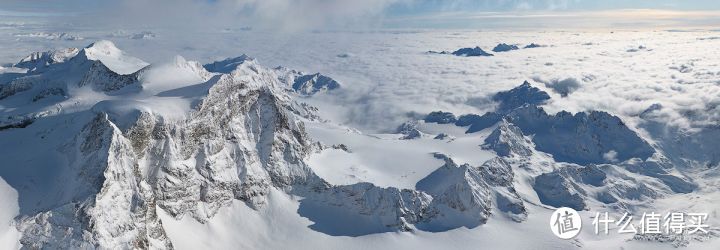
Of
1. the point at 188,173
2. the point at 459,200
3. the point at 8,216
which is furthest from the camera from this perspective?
the point at 459,200

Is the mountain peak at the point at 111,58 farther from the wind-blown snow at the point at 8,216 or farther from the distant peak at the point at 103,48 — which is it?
the wind-blown snow at the point at 8,216

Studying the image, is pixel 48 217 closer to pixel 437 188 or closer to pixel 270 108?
pixel 270 108

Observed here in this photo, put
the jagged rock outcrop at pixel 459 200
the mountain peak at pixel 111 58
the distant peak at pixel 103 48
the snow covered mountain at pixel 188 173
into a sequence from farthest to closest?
the distant peak at pixel 103 48 < the mountain peak at pixel 111 58 < the jagged rock outcrop at pixel 459 200 < the snow covered mountain at pixel 188 173

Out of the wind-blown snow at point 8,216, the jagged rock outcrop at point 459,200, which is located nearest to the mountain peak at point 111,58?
the wind-blown snow at point 8,216

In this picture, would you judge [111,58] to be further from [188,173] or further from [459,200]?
[459,200]

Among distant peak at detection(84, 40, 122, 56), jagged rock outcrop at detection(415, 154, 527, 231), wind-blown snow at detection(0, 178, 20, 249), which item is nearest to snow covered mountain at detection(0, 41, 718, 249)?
jagged rock outcrop at detection(415, 154, 527, 231)

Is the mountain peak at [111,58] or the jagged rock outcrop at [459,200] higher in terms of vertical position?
the mountain peak at [111,58]

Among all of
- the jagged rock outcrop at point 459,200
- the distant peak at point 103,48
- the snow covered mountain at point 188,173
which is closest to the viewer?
the snow covered mountain at point 188,173

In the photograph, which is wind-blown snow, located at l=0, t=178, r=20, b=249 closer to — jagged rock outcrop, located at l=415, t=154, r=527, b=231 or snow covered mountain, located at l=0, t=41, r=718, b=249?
snow covered mountain, located at l=0, t=41, r=718, b=249

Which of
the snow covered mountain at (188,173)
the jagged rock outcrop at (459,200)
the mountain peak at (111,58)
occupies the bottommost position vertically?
the jagged rock outcrop at (459,200)

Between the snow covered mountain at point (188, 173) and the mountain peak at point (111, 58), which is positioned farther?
→ the mountain peak at point (111, 58)

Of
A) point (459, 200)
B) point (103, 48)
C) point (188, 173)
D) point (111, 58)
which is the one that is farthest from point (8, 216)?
point (103, 48)

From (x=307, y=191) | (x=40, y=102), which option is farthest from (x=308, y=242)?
(x=40, y=102)
